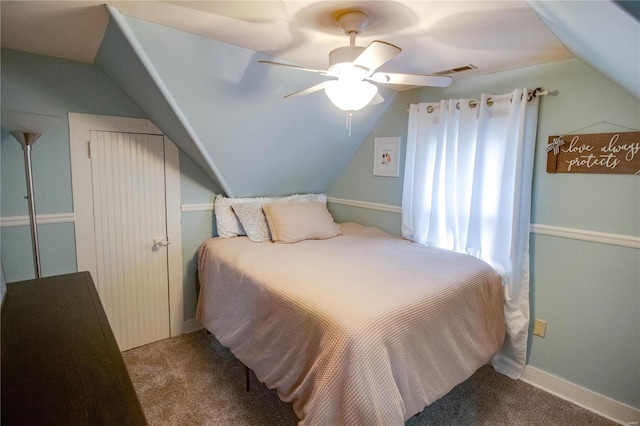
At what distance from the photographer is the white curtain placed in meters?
2.15

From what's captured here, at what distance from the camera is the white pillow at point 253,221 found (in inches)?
106

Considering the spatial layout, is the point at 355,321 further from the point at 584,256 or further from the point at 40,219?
the point at 40,219

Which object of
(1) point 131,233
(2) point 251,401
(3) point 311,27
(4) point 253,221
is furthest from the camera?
(4) point 253,221

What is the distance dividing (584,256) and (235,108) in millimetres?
2413

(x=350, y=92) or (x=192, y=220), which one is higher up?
(x=350, y=92)

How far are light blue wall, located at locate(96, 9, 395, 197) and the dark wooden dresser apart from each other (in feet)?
4.22

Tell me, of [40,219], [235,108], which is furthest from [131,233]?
[235,108]

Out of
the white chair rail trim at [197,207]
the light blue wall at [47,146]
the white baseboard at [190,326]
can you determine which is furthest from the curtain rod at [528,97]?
the white baseboard at [190,326]

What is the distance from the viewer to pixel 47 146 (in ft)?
7.02

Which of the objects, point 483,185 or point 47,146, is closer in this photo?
point 47,146

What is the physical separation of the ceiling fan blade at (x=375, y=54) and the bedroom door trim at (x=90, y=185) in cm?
181

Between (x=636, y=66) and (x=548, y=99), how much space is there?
86cm

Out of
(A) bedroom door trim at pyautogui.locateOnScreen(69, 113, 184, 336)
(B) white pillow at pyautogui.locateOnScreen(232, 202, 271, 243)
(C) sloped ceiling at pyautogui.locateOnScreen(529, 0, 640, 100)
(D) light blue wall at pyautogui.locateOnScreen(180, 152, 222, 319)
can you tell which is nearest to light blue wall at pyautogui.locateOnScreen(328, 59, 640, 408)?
(C) sloped ceiling at pyautogui.locateOnScreen(529, 0, 640, 100)

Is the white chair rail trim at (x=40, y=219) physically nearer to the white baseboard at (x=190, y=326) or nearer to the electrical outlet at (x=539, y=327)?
the white baseboard at (x=190, y=326)
